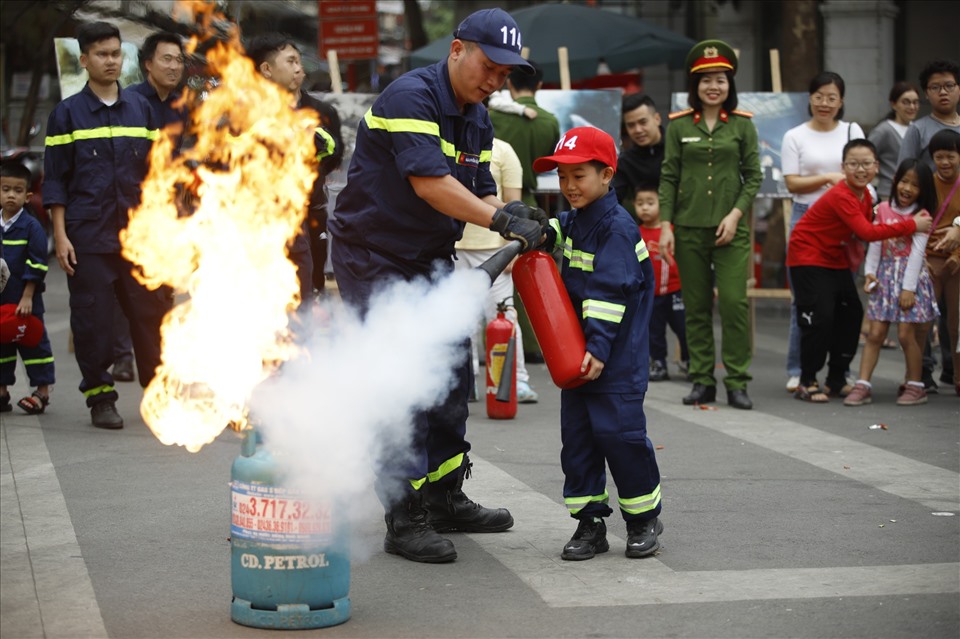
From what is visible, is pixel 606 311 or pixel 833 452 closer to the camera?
pixel 606 311

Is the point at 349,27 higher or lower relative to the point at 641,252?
higher

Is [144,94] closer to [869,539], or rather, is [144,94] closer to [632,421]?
[632,421]

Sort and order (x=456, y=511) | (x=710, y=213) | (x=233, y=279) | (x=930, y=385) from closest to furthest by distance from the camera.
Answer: (x=233, y=279) → (x=456, y=511) → (x=710, y=213) → (x=930, y=385)

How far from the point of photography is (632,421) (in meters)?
5.32

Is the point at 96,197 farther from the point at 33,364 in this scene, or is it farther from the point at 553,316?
the point at 553,316

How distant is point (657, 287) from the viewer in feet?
33.9

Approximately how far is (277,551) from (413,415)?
3.34ft

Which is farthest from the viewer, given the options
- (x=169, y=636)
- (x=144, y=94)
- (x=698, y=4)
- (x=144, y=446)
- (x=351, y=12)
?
Answer: (x=698, y=4)

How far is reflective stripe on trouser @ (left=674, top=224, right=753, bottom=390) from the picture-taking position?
8930mm

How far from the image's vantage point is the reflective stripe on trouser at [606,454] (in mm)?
5309

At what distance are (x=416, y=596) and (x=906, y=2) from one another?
1793 centimetres

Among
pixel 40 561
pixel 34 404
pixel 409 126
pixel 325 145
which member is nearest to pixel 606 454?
pixel 409 126

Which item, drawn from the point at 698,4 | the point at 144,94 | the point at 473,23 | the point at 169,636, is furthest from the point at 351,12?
the point at 169,636

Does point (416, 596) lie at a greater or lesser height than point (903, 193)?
lesser
